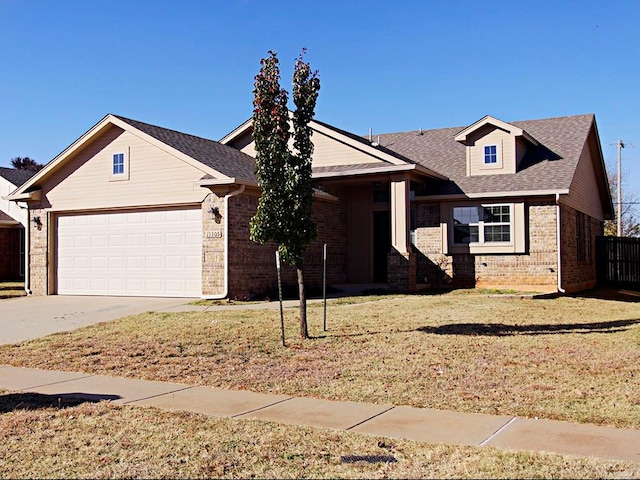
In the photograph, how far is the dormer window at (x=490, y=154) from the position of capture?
22.9m

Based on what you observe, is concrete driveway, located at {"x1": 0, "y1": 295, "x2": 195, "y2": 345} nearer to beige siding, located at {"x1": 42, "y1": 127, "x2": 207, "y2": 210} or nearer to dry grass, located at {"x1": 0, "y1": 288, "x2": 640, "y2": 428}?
dry grass, located at {"x1": 0, "y1": 288, "x2": 640, "y2": 428}

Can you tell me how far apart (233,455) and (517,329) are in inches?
331

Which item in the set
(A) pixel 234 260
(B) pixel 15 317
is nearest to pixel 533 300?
(A) pixel 234 260

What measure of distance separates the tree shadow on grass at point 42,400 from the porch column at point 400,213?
44.9 feet

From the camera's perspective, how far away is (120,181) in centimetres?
2075

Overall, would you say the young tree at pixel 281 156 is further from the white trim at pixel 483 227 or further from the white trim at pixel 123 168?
the white trim at pixel 483 227

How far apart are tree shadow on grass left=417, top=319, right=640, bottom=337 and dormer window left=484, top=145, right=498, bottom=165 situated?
9.57 meters

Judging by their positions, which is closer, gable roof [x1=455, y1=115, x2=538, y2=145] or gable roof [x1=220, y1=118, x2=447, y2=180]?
gable roof [x1=220, y1=118, x2=447, y2=180]

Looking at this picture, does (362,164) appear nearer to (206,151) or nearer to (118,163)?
(206,151)

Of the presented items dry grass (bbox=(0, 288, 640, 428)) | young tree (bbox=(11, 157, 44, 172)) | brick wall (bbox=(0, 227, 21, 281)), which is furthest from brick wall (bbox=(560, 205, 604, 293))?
young tree (bbox=(11, 157, 44, 172))

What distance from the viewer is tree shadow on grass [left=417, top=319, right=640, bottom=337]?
12.6 meters

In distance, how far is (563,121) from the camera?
25875 mm

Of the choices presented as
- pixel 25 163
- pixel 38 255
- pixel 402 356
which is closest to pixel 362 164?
pixel 38 255

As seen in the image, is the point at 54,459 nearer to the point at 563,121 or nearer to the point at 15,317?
the point at 15,317
